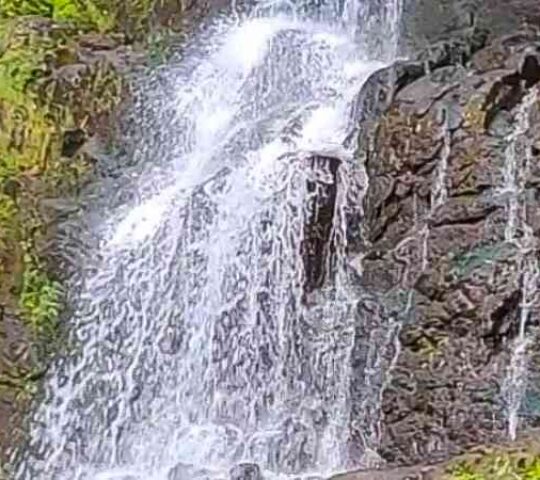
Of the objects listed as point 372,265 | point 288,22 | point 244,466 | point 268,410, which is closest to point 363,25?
point 288,22

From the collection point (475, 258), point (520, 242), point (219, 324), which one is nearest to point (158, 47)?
point (219, 324)

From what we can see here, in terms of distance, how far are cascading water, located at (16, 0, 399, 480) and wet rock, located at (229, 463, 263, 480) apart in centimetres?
36

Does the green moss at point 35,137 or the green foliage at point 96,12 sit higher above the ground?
the green foliage at point 96,12

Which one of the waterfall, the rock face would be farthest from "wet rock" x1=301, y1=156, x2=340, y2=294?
the waterfall

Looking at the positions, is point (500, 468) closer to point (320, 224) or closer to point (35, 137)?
point (320, 224)

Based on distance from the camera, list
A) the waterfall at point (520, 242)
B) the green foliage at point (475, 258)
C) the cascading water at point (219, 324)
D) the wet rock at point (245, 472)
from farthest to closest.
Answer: the cascading water at point (219, 324) < the green foliage at point (475, 258) < the waterfall at point (520, 242) < the wet rock at point (245, 472)

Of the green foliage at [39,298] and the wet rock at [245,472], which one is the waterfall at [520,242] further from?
the green foliage at [39,298]

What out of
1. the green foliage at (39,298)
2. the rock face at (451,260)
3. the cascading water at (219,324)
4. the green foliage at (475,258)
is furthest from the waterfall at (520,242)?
the green foliage at (39,298)

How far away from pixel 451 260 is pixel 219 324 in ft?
5.31

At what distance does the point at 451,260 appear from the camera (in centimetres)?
738

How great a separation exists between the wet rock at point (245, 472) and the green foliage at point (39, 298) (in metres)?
2.05

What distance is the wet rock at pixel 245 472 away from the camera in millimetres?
6747

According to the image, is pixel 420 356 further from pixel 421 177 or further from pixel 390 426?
pixel 421 177

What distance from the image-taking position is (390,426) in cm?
740
